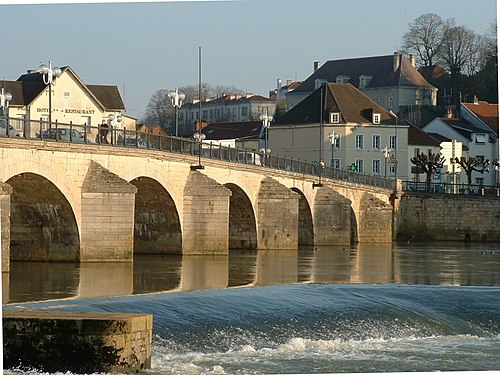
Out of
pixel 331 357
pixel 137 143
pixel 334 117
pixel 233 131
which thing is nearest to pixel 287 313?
pixel 331 357

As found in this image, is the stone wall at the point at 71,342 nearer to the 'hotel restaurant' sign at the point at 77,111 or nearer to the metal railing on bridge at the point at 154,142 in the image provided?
the metal railing on bridge at the point at 154,142

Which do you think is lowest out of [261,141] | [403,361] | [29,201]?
[403,361]

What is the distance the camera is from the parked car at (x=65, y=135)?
1563 inches

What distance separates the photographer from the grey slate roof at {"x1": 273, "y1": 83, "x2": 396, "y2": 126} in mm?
93812

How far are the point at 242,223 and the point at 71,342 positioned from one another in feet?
122

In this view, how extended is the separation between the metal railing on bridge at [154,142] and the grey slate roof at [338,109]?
22838 mm

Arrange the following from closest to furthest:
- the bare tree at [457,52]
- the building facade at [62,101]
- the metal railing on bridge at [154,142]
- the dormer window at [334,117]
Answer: the metal railing on bridge at [154,142]
the building facade at [62,101]
the dormer window at [334,117]
the bare tree at [457,52]

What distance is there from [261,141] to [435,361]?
7976 cm

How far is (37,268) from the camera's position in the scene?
1494 inches

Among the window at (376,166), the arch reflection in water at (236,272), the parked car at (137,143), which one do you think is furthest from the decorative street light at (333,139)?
the parked car at (137,143)

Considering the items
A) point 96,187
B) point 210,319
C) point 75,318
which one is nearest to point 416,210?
point 96,187

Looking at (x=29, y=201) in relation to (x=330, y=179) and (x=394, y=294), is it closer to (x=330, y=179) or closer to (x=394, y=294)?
(x=394, y=294)

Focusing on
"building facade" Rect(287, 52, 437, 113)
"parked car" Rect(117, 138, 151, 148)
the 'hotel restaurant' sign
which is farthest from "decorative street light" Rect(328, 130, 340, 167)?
"building facade" Rect(287, 52, 437, 113)

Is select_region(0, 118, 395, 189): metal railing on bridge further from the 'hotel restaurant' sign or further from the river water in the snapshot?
the 'hotel restaurant' sign
